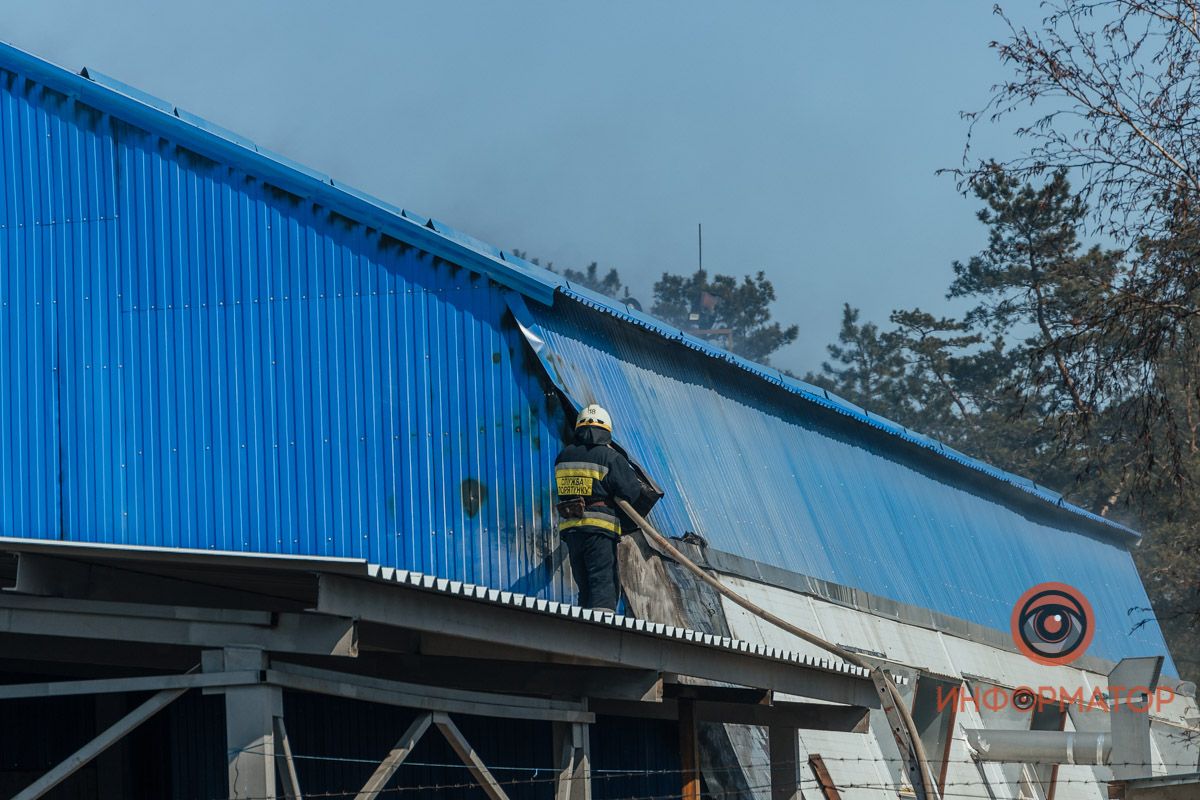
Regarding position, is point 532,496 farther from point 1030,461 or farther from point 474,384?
point 1030,461

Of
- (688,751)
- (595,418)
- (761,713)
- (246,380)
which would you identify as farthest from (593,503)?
(246,380)

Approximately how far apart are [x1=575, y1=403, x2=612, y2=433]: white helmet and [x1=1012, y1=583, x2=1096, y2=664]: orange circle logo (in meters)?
13.7

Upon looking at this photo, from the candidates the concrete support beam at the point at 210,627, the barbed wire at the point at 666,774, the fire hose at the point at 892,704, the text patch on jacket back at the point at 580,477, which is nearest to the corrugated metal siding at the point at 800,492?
the text patch on jacket back at the point at 580,477

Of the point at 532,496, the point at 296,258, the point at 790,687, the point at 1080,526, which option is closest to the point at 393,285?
the point at 296,258

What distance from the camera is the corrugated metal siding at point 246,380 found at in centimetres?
1633

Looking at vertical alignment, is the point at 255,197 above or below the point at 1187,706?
above

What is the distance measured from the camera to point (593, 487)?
49.6 feet

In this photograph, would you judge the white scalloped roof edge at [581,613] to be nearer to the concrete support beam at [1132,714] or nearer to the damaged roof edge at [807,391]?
the concrete support beam at [1132,714]

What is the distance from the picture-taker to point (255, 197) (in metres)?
17.4

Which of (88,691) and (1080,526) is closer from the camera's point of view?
(88,691)

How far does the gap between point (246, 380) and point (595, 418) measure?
3.82 metres

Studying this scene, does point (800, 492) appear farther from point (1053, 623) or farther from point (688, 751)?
point (1053, 623)

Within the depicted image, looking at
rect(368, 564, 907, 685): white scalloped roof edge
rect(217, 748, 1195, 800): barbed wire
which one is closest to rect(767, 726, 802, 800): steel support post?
rect(217, 748, 1195, 800): barbed wire

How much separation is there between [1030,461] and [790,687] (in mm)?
45507
